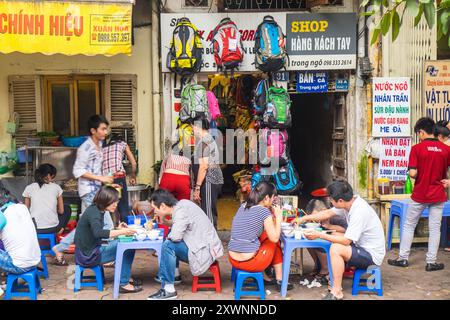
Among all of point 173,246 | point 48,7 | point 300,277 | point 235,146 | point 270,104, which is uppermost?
point 48,7

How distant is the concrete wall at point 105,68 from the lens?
9.25 m

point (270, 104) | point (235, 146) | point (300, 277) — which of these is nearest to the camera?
point (300, 277)

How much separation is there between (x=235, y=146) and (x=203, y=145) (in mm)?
3379

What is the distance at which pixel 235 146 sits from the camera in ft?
36.9

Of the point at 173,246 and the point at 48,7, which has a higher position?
the point at 48,7

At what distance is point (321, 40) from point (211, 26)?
1743mm

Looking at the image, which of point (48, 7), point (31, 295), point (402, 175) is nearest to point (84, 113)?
point (48, 7)

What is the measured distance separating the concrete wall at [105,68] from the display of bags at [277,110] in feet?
6.66

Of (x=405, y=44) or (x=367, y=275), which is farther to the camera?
(x=405, y=44)

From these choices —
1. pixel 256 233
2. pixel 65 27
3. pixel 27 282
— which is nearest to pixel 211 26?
pixel 65 27

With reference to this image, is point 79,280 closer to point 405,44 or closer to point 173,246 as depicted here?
point 173,246

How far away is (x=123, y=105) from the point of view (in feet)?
30.9

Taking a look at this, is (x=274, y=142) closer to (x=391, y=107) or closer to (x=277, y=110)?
(x=277, y=110)

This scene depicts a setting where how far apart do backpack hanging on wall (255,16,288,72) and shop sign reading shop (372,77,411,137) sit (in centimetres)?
157
